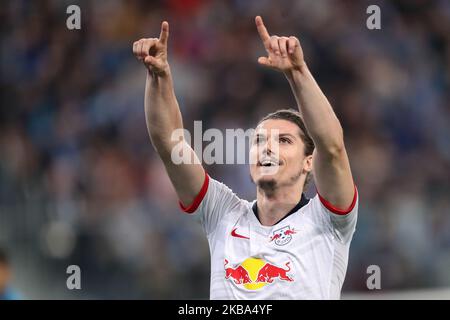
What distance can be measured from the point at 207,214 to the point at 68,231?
124 inches

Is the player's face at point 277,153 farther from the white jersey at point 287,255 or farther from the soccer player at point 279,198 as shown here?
the white jersey at point 287,255

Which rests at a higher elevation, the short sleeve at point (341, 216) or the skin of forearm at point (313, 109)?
the skin of forearm at point (313, 109)

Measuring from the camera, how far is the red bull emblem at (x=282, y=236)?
3.68 meters

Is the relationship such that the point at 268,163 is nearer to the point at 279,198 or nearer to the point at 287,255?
the point at 279,198

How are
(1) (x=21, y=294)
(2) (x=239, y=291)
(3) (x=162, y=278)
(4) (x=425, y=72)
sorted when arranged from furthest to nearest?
(4) (x=425, y=72) < (3) (x=162, y=278) < (1) (x=21, y=294) < (2) (x=239, y=291)

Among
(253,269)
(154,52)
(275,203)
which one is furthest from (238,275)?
(154,52)

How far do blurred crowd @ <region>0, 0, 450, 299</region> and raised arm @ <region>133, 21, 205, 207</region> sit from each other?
263 centimetres

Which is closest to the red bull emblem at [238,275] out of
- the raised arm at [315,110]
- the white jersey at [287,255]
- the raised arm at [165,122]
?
the white jersey at [287,255]

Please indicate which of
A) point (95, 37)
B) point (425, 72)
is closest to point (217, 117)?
point (95, 37)

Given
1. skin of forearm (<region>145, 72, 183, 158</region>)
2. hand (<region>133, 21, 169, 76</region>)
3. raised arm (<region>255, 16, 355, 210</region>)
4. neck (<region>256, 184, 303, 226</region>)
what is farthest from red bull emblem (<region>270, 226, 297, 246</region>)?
hand (<region>133, 21, 169, 76</region>)

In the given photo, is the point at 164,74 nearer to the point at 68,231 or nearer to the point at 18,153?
the point at 68,231

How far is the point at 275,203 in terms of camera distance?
12.7 feet

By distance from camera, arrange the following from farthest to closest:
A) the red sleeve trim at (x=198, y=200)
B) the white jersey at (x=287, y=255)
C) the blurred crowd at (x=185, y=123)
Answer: the blurred crowd at (x=185, y=123) → the red sleeve trim at (x=198, y=200) → the white jersey at (x=287, y=255)

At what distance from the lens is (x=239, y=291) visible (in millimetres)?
3619
